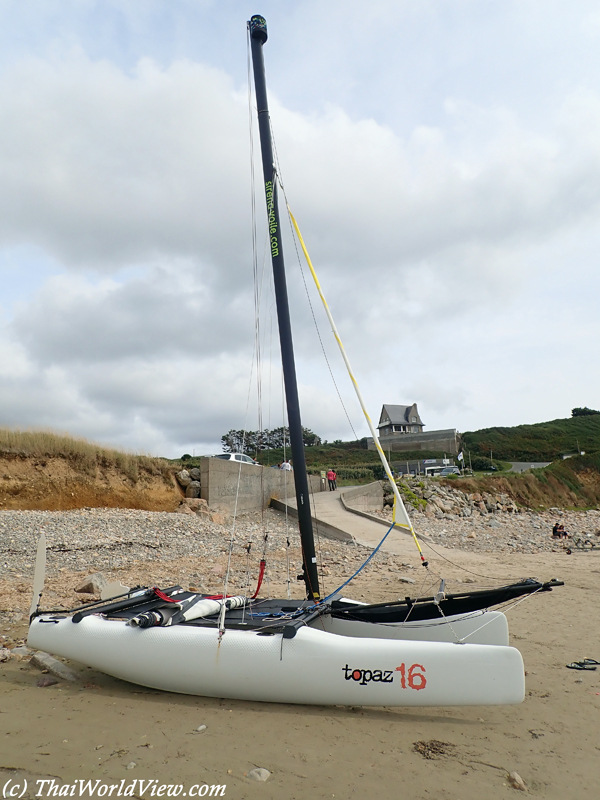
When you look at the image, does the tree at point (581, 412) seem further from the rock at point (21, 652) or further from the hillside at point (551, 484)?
the rock at point (21, 652)

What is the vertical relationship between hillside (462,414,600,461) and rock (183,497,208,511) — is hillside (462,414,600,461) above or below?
above

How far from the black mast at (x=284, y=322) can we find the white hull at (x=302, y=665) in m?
1.82

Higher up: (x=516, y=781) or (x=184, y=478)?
(x=184, y=478)

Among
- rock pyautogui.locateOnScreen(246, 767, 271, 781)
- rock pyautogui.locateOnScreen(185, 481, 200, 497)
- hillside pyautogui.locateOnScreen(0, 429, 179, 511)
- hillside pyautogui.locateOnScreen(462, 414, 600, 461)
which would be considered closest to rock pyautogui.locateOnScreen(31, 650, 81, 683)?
rock pyautogui.locateOnScreen(246, 767, 271, 781)

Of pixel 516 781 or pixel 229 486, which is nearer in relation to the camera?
pixel 516 781

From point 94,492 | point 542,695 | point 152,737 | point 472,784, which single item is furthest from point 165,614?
point 94,492

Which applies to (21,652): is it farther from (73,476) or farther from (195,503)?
(195,503)

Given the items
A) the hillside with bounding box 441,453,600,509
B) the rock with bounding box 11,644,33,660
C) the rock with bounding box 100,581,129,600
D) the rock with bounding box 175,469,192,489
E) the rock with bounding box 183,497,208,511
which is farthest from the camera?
the hillside with bounding box 441,453,600,509

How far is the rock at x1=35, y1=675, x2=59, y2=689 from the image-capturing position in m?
5.18

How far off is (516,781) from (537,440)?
74907mm

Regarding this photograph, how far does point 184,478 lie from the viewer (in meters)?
19.3

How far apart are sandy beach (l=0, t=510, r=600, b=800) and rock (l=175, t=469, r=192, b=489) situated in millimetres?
13437

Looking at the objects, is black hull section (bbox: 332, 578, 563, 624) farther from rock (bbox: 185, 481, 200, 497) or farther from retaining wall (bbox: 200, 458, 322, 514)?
rock (bbox: 185, 481, 200, 497)

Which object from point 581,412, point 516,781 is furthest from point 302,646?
point 581,412
